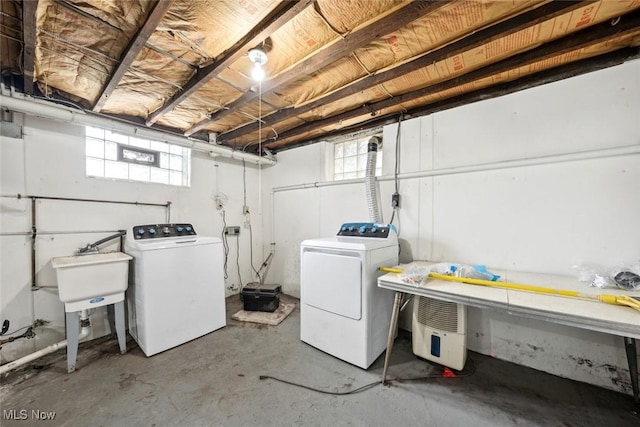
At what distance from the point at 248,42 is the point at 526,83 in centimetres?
225

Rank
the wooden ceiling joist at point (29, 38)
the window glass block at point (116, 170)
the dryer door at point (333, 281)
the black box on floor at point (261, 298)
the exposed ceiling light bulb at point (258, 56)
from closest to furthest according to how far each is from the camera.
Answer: the wooden ceiling joist at point (29, 38)
the exposed ceiling light bulb at point (258, 56)
the dryer door at point (333, 281)
the window glass block at point (116, 170)
the black box on floor at point (261, 298)

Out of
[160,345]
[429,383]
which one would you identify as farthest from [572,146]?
[160,345]

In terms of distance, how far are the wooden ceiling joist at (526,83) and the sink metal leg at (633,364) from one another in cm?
193

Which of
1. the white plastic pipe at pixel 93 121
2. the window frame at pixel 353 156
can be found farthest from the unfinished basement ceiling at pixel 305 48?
the window frame at pixel 353 156

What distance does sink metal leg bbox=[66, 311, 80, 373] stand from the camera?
5.90 feet

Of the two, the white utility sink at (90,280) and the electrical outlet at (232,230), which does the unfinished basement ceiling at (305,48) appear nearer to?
the white utility sink at (90,280)

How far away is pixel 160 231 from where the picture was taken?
7.96ft

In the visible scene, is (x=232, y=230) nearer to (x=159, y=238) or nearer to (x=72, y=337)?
(x=159, y=238)

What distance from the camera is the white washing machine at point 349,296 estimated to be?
6.00ft

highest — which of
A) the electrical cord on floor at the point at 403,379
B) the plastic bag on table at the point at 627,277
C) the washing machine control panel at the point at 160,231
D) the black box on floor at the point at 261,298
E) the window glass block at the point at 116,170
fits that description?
the window glass block at the point at 116,170

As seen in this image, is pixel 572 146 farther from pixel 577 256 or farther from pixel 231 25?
pixel 231 25

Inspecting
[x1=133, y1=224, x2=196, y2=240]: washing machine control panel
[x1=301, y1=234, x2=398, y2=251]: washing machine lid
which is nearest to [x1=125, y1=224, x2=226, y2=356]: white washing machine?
[x1=133, y1=224, x2=196, y2=240]: washing machine control panel

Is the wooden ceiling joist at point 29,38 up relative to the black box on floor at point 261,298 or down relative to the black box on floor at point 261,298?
up

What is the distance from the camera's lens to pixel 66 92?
80.2 inches
